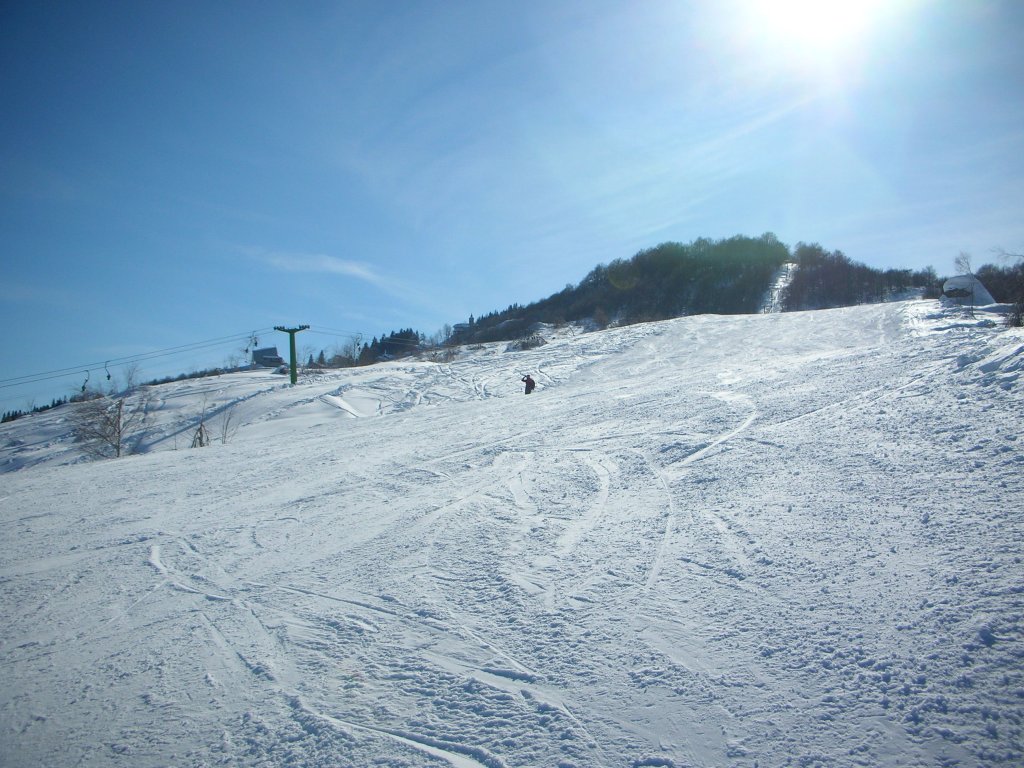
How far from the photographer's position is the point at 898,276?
5894 centimetres

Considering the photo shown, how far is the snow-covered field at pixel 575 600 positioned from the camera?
115 inches

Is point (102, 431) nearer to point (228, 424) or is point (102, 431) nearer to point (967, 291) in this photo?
point (228, 424)

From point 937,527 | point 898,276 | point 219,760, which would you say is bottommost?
point 219,760

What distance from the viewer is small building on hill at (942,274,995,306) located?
81.0 feet

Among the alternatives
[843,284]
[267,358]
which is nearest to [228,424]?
[267,358]

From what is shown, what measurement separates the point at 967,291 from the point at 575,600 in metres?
31.2

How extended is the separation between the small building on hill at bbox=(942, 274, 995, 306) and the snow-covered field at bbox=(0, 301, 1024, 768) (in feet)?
68.7

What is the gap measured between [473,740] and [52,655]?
374 cm

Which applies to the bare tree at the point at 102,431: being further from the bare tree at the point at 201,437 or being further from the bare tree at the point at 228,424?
the bare tree at the point at 228,424

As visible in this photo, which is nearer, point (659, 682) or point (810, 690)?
point (810, 690)

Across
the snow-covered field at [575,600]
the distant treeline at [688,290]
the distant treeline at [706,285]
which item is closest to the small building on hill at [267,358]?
the distant treeline at [688,290]

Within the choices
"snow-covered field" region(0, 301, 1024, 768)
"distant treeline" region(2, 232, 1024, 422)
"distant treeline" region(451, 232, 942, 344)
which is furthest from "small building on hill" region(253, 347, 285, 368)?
"snow-covered field" region(0, 301, 1024, 768)

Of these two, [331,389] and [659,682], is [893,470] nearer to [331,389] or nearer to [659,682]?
[659,682]

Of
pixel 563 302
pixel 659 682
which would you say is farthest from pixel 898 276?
pixel 659 682
